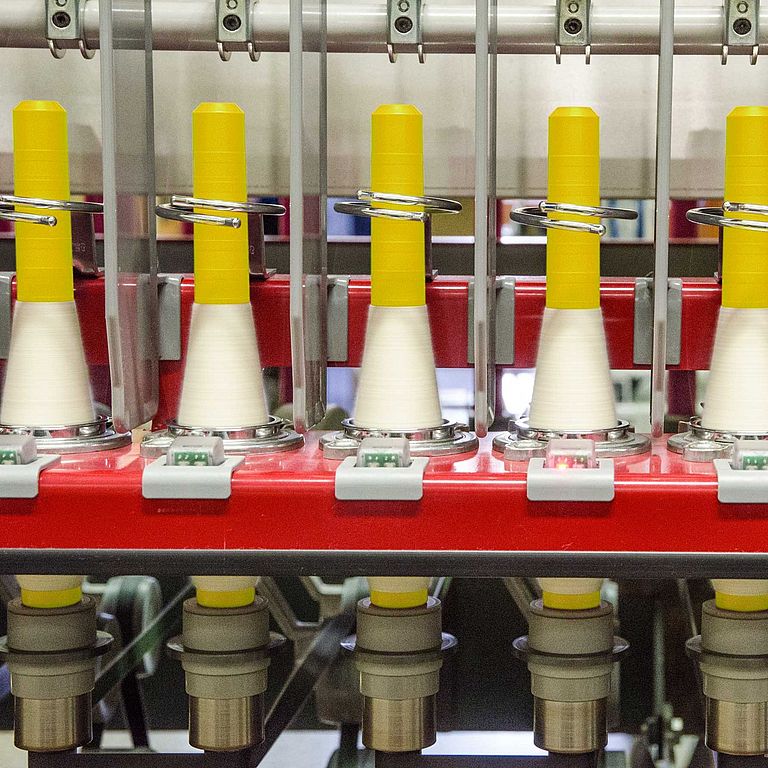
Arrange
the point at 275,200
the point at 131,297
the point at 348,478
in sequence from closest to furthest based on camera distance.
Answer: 1. the point at 348,478
2. the point at 131,297
3. the point at 275,200

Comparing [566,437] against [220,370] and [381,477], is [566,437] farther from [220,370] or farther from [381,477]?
[220,370]

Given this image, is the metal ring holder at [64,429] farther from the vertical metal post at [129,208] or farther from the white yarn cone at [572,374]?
the white yarn cone at [572,374]

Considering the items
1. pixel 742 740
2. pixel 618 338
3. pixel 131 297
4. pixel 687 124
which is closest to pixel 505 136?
pixel 687 124

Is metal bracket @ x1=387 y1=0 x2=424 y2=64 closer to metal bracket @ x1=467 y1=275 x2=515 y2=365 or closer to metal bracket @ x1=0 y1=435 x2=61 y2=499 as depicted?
metal bracket @ x1=467 y1=275 x2=515 y2=365

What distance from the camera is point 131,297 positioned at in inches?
39.3

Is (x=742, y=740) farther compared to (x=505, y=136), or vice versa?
(x=505, y=136)

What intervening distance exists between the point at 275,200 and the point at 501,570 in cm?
93

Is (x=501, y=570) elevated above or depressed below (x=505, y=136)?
below

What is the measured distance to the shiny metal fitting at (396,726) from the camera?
0.95 meters

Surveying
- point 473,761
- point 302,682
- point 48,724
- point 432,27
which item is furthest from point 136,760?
point 432,27

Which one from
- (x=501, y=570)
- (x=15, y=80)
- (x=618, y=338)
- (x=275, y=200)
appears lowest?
(x=501, y=570)

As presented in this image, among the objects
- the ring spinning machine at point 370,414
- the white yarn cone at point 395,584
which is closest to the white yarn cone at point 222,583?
the ring spinning machine at point 370,414

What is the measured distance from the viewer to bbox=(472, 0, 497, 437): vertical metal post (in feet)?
2.90

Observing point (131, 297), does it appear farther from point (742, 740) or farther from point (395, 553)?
point (742, 740)
